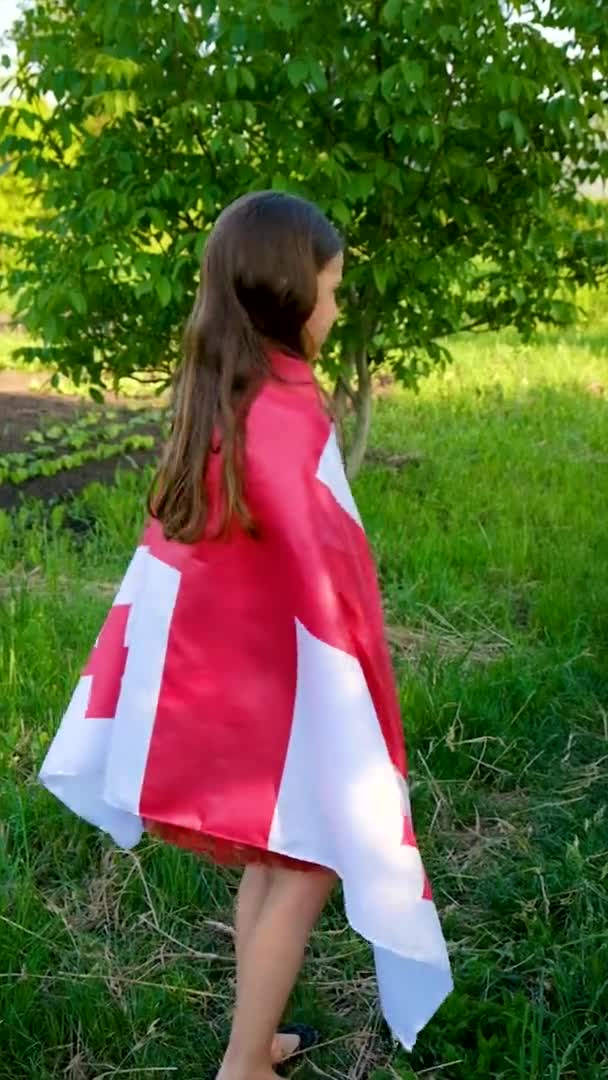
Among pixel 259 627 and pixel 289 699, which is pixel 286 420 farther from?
pixel 289 699

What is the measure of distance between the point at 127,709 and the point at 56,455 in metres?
4.77

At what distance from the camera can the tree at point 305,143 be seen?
3.88 m

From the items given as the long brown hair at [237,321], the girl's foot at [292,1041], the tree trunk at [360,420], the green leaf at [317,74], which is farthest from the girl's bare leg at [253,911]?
the tree trunk at [360,420]

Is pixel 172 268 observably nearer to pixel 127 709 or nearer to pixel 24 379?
pixel 127 709

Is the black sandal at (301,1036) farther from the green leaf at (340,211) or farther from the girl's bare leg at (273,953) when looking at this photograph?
the green leaf at (340,211)

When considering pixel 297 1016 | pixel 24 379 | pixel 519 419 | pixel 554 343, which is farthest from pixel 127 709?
pixel 554 343

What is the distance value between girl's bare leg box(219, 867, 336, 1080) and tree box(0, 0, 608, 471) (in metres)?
2.41

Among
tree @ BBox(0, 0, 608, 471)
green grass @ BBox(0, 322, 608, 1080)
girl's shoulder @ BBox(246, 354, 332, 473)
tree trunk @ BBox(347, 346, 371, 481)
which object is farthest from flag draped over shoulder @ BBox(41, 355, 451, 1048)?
tree trunk @ BBox(347, 346, 371, 481)

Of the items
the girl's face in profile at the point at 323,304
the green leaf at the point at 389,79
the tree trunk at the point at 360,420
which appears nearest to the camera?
the girl's face in profile at the point at 323,304

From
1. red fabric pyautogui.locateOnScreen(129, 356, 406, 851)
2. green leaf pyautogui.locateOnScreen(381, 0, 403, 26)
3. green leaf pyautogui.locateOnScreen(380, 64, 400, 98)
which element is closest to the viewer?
red fabric pyautogui.locateOnScreen(129, 356, 406, 851)

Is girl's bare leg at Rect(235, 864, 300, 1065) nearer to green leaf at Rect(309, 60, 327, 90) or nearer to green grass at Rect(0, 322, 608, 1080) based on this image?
green grass at Rect(0, 322, 608, 1080)

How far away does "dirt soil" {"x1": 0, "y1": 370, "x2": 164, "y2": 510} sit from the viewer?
19.4ft

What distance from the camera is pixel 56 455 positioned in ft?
21.8

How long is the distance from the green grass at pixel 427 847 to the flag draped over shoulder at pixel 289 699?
405mm
